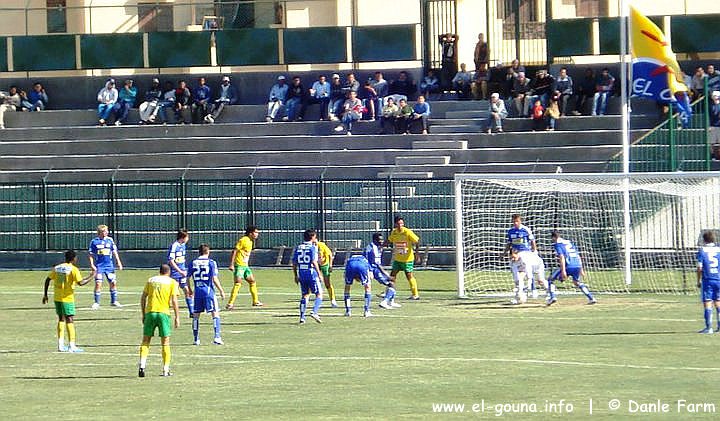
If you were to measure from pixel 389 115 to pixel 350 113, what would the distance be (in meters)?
1.21

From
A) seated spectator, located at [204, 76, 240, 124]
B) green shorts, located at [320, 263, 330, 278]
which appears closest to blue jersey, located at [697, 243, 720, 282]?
green shorts, located at [320, 263, 330, 278]

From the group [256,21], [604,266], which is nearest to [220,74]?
[256,21]

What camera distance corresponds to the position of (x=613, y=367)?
859 inches

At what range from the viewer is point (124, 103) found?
4803cm

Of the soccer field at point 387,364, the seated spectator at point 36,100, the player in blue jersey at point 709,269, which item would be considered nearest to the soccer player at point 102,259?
the soccer field at point 387,364

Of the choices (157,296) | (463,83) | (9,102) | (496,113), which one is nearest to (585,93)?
(496,113)

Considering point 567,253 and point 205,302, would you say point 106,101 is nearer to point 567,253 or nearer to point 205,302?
point 567,253

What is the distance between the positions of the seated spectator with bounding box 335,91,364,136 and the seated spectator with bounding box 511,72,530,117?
4.69 metres

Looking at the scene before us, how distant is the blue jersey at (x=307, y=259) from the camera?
92.7 ft

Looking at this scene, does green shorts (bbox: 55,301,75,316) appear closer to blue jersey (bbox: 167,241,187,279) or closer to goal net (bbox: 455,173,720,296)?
blue jersey (bbox: 167,241,187,279)

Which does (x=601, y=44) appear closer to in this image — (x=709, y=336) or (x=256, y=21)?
(x=256, y=21)

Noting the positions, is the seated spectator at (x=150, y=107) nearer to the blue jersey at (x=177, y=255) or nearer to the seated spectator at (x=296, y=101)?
the seated spectator at (x=296, y=101)

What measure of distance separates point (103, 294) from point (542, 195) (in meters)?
11.3

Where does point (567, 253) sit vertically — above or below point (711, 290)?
above
